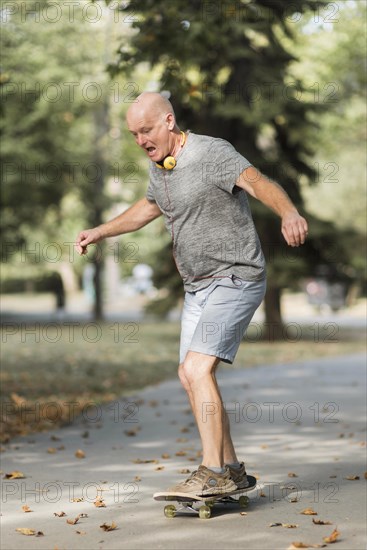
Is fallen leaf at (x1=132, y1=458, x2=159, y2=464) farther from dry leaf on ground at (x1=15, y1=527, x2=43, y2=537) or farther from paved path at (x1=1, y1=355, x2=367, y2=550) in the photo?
dry leaf on ground at (x1=15, y1=527, x2=43, y2=537)

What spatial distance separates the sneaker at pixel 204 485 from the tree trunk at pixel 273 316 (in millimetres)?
17324

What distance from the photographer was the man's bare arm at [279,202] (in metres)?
4.92

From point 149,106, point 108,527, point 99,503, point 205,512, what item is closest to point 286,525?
point 205,512

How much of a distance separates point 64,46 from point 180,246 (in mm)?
23087

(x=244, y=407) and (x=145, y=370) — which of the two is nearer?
(x=244, y=407)

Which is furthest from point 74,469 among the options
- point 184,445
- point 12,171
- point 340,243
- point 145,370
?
point 12,171

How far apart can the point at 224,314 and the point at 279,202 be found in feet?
2.25

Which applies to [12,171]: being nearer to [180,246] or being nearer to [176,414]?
[176,414]

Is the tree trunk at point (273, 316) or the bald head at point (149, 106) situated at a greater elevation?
the bald head at point (149, 106)

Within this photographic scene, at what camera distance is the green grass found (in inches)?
484

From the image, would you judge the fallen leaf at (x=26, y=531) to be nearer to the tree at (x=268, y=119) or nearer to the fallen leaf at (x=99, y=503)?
the fallen leaf at (x=99, y=503)

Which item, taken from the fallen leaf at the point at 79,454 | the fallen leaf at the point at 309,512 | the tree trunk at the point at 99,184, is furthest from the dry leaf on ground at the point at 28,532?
the tree trunk at the point at 99,184

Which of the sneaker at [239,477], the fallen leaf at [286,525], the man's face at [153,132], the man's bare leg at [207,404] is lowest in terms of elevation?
the fallen leaf at [286,525]

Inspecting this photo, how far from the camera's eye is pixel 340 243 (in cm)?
2098
